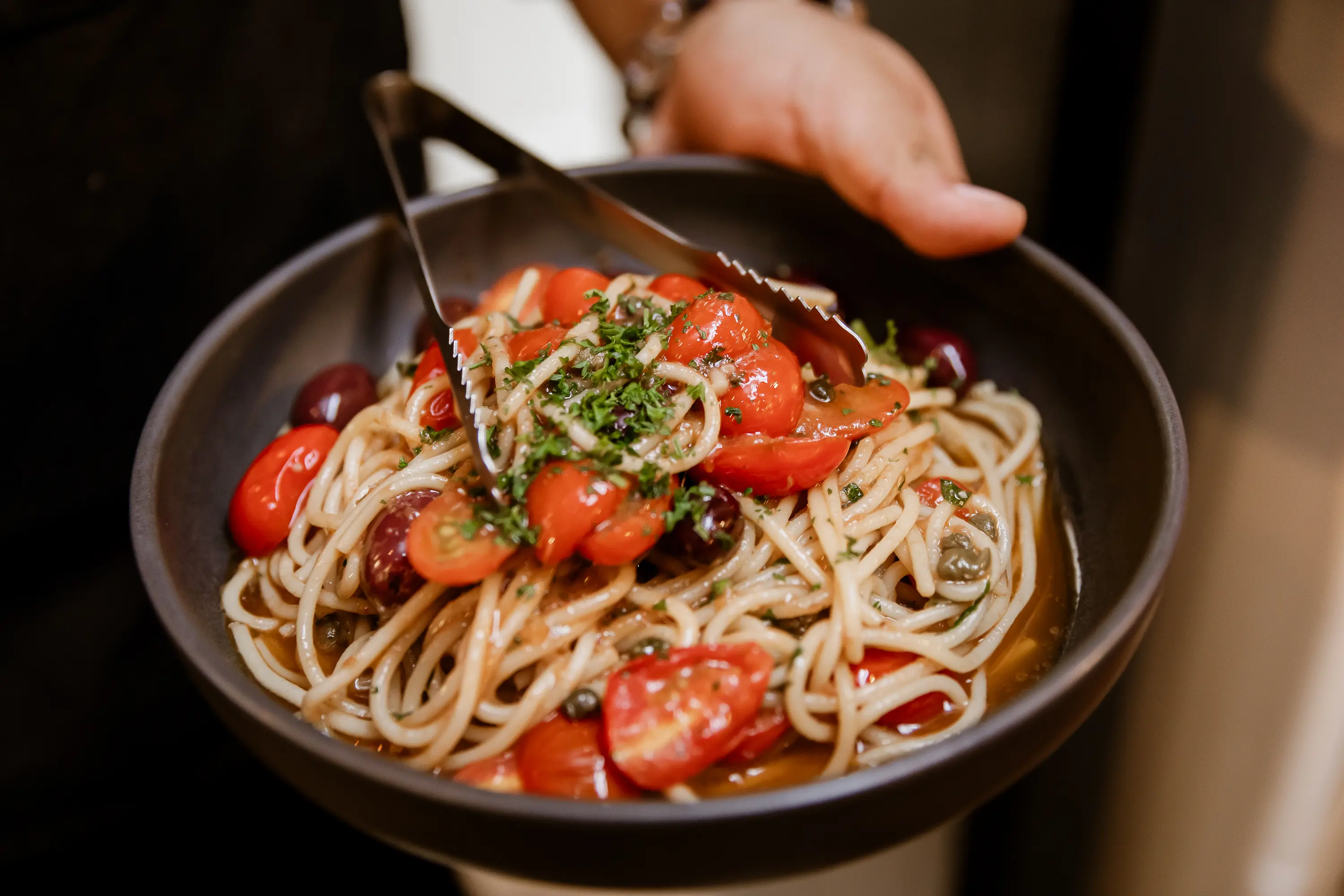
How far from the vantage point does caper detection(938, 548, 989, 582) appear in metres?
1.81

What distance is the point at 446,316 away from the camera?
2270 mm

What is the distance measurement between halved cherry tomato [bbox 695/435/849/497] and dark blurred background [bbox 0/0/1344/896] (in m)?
1.29

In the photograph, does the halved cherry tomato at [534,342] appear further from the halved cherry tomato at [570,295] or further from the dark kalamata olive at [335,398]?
the dark kalamata olive at [335,398]

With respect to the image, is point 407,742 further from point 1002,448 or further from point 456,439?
point 1002,448

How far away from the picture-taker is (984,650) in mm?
1771

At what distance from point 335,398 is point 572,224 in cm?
74

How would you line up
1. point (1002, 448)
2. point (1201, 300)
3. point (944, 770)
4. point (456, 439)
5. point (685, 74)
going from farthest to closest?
point (685, 74)
point (1201, 300)
point (1002, 448)
point (456, 439)
point (944, 770)

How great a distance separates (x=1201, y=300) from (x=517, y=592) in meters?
2.00

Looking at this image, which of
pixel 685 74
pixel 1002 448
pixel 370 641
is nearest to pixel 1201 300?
pixel 1002 448

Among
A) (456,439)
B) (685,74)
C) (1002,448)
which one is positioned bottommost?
(1002,448)

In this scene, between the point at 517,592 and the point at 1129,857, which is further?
the point at 1129,857

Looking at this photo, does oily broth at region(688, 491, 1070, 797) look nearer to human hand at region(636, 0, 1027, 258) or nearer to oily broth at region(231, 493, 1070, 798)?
oily broth at region(231, 493, 1070, 798)

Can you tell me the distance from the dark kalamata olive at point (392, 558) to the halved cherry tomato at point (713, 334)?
542 mm

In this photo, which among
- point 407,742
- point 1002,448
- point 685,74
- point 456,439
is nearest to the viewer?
point 407,742
